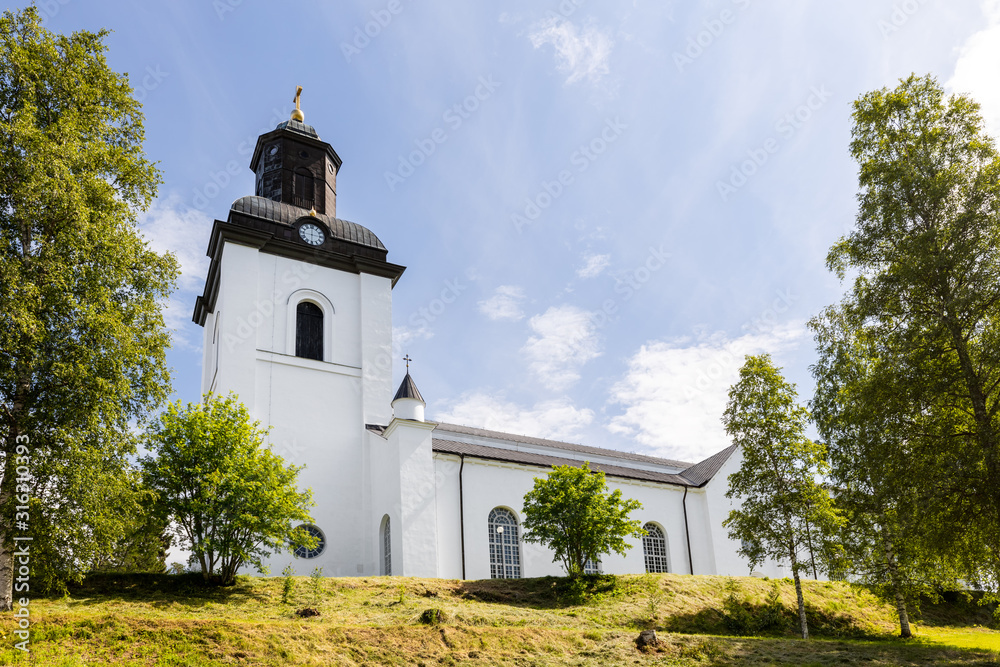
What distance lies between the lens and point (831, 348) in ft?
77.6

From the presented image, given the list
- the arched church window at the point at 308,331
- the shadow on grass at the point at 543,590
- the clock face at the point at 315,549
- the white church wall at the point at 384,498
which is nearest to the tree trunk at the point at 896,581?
the shadow on grass at the point at 543,590

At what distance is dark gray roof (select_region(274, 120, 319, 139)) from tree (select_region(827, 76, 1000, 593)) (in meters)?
24.4

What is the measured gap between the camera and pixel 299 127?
33906 millimetres

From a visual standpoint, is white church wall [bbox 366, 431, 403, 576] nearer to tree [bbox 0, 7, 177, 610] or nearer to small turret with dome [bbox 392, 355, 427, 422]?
small turret with dome [bbox 392, 355, 427, 422]

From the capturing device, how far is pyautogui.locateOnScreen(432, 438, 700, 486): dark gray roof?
28.6 m

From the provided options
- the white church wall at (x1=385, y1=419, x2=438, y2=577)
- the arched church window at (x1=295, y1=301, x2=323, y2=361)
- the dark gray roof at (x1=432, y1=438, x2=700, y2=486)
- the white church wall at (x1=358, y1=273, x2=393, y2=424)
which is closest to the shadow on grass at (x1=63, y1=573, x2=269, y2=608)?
the white church wall at (x1=385, y1=419, x2=438, y2=577)

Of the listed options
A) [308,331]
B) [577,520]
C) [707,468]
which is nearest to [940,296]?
[577,520]

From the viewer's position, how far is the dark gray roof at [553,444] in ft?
114

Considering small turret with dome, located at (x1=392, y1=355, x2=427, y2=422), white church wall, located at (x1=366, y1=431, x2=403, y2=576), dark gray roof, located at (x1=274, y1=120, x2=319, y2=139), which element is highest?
dark gray roof, located at (x1=274, y1=120, x2=319, y2=139)

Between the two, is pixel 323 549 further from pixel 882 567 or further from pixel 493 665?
pixel 882 567

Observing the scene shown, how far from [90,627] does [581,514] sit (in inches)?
563

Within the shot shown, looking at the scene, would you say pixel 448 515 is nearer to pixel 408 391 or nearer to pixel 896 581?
pixel 408 391

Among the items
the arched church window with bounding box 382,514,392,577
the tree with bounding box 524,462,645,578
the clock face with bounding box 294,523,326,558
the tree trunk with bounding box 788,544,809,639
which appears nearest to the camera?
the tree trunk with bounding box 788,544,809,639

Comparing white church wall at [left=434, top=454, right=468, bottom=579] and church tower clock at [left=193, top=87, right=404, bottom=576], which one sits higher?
church tower clock at [left=193, top=87, right=404, bottom=576]
